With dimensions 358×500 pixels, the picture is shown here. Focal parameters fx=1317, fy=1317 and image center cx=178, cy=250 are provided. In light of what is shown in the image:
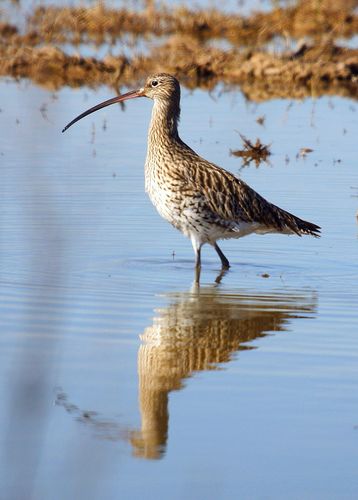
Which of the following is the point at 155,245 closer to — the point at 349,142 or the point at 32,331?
the point at 32,331

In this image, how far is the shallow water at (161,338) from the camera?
5016 millimetres

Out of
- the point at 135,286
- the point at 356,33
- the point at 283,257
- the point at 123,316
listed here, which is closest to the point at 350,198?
the point at 283,257

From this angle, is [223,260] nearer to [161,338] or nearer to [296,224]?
[296,224]

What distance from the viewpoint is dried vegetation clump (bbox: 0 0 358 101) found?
698 inches

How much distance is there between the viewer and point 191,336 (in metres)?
7.28

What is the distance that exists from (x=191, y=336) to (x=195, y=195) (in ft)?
7.41

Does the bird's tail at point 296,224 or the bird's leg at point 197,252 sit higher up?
the bird's tail at point 296,224

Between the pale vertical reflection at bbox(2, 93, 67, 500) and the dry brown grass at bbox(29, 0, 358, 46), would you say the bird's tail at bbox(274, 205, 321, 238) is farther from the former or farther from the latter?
the dry brown grass at bbox(29, 0, 358, 46)

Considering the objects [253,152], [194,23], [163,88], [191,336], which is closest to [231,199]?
[163,88]

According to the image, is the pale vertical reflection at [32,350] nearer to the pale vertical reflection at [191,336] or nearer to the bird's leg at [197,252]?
the pale vertical reflection at [191,336]

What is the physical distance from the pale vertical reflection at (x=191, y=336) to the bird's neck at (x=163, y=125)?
152cm

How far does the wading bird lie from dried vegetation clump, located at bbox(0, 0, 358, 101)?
6848 millimetres

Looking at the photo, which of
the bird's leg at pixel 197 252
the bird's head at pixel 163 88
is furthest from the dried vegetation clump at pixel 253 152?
the bird's leg at pixel 197 252

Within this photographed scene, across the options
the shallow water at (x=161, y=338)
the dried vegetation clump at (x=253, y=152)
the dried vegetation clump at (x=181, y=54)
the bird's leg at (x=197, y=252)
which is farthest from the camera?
the dried vegetation clump at (x=181, y=54)
